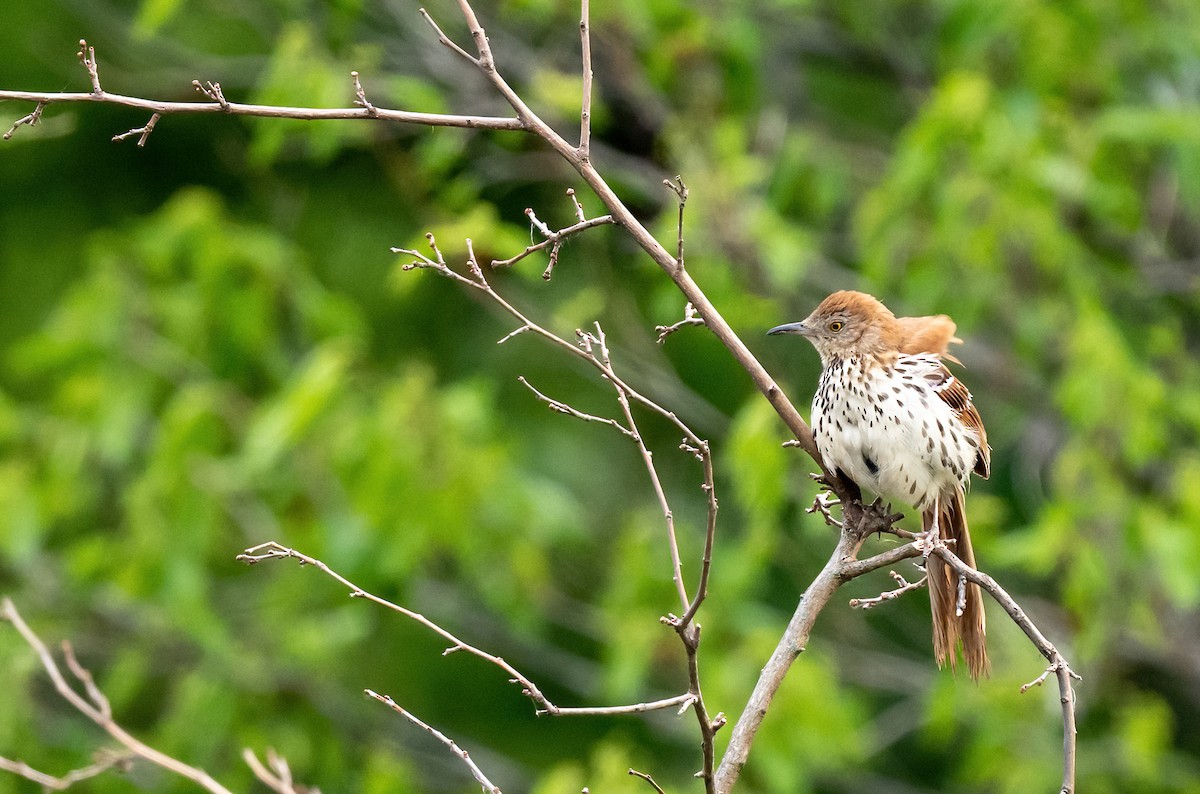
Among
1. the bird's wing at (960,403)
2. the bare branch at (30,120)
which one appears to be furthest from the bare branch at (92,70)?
the bird's wing at (960,403)

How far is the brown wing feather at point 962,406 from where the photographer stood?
11.2 feet

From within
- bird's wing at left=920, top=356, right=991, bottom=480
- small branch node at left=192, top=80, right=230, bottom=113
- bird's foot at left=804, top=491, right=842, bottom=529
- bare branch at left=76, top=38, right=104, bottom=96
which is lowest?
bird's foot at left=804, top=491, right=842, bottom=529

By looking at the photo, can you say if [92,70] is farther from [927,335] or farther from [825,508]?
[927,335]

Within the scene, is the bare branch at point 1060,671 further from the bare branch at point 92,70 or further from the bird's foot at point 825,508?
the bare branch at point 92,70

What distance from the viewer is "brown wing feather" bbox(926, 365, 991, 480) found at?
3.41 m

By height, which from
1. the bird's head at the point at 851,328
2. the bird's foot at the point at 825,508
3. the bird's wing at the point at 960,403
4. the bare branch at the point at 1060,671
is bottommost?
the bare branch at the point at 1060,671

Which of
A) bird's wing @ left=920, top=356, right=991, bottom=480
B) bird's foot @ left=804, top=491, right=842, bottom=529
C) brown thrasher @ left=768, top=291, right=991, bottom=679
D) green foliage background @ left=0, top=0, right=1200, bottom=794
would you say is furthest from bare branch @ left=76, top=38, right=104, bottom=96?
green foliage background @ left=0, top=0, right=1200, bottom=794

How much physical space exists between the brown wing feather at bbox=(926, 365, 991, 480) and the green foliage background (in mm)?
1642

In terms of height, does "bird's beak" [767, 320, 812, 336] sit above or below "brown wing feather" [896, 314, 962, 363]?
below

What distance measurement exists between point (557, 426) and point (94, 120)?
297cm

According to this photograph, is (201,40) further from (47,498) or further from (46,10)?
(47,498)

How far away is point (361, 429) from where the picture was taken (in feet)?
18.2

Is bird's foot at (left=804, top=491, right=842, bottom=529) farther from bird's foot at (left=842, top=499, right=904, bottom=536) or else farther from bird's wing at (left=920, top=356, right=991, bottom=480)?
bird's wing at (left=920, top=356, right=991, bottom=480)

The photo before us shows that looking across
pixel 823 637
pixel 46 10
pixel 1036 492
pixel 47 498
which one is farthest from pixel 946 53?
pixel 46 10
